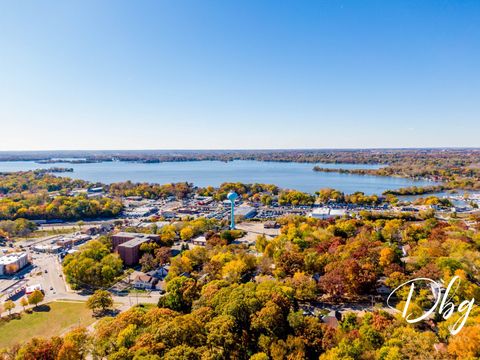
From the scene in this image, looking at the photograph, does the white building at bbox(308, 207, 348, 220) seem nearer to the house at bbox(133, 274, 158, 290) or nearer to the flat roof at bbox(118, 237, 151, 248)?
the flat roof at bbox(118, 237, 151, 248)

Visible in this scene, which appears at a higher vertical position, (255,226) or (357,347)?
(357,347)

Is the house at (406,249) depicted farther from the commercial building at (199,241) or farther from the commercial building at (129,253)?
the commercial building at (129,253)

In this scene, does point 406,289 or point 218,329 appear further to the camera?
point 406,289

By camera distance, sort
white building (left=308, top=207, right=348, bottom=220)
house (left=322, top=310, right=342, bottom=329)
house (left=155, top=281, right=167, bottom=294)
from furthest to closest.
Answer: white building (left=308, top=207, right=348, bottom=220) < house (left=155, top=281, right=167, bottom=294) < house (left=322, top=310, right=342, bottom=329)

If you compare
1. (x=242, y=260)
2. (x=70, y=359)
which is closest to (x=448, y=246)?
(x=242, y=260)

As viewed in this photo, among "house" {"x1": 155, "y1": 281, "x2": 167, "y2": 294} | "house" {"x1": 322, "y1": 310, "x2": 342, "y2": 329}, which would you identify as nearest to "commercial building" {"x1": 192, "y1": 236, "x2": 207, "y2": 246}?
"house" {"x1": 155, "y1": 281, "x2": 167, "y2": 294}

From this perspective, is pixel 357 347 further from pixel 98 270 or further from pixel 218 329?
pixel 98 270

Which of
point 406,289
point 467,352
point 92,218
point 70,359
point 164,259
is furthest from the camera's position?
point 92,218
